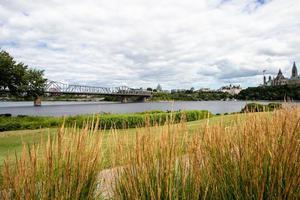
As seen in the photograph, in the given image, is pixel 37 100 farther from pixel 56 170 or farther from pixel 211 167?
→ pixel 211 167

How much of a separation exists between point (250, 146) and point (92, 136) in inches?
56.3

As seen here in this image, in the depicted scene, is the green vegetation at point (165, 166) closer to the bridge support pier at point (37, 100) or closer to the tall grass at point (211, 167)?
the tall grass at point (211, 167)

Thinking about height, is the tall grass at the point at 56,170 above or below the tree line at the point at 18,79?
below

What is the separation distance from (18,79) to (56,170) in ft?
79.0

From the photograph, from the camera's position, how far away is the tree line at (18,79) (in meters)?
23.6

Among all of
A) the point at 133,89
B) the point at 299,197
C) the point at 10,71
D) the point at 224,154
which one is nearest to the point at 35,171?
the point at 224,154

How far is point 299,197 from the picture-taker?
2.52 metres

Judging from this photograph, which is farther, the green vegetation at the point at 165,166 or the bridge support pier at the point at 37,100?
the bridge support pier at the point at 37,100

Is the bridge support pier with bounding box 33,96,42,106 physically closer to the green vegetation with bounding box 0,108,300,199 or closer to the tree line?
the tree line

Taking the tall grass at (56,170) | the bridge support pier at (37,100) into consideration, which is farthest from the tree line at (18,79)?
the tall grass at (56,170)

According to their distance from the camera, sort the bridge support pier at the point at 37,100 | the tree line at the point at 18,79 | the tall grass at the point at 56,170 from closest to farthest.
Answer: the tall grass at the point at 56,170 < the tree line at the point at 18,79 < the bridge support pier at the point at 37,100

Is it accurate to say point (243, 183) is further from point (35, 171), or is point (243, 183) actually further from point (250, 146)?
point (35, 171)

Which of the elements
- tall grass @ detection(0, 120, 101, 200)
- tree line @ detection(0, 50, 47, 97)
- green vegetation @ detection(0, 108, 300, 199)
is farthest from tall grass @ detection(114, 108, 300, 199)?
tree line @ detection(0, 50, 47, 97)

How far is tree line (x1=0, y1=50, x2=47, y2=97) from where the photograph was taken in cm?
2358
